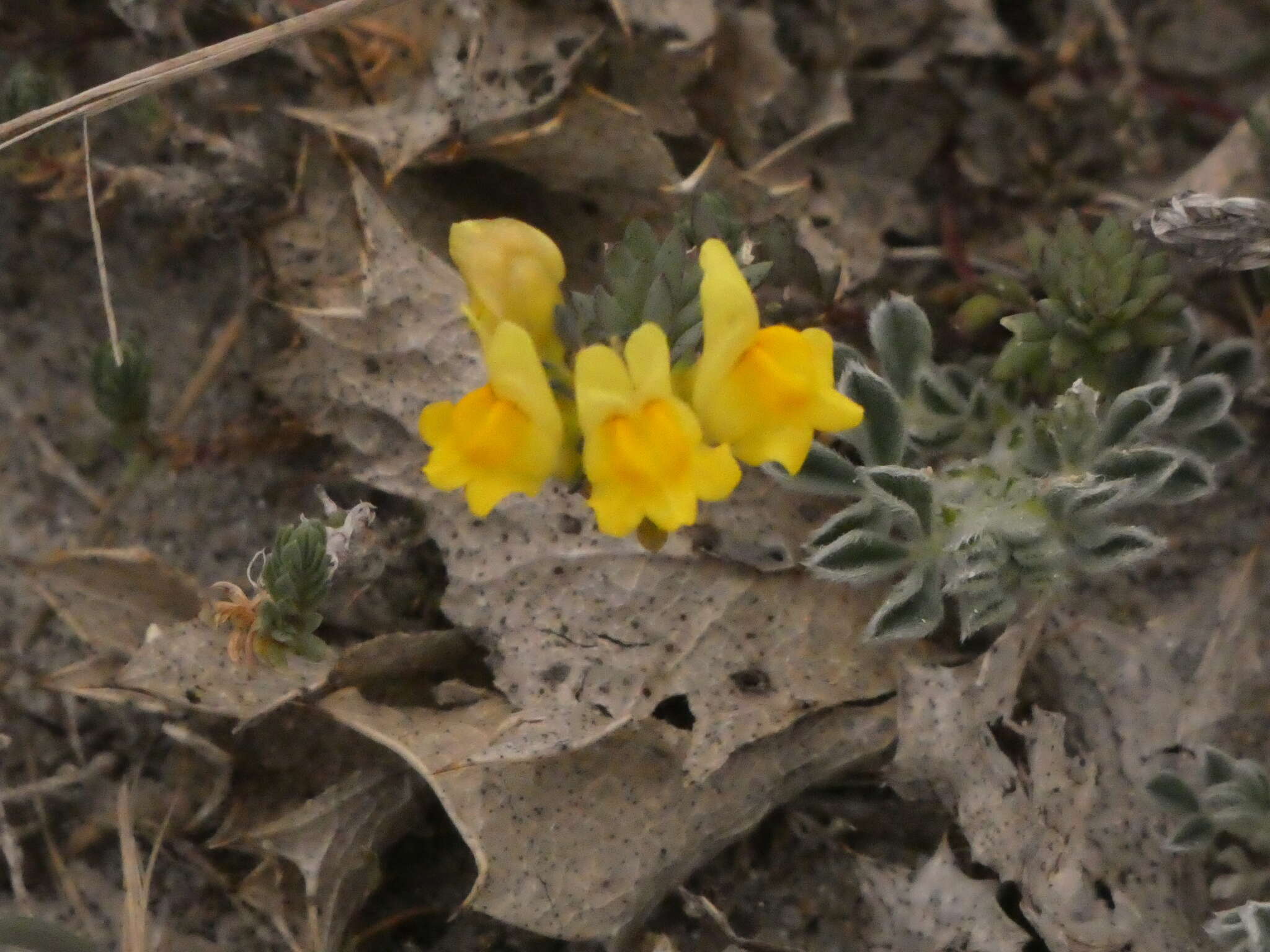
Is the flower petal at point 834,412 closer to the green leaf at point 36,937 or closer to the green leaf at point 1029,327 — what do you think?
the green leaf at point 1029,327

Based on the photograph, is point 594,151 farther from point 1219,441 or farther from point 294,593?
point 1219,441

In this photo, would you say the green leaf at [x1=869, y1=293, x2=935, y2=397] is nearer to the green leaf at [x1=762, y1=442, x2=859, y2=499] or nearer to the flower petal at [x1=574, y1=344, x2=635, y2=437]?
the green leaf at [x1=762, y1=442, x2=859, y2=499]

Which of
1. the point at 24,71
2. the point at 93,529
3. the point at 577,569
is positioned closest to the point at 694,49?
the point at 577,569

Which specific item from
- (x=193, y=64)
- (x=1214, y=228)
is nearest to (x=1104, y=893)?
(x=1214, y=228)

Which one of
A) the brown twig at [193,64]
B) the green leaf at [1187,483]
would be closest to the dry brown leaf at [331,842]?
the brown twig at [193,64]

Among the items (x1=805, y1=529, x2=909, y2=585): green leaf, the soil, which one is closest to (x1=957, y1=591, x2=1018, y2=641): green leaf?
(x1=805, y1=529, x2=909, y2=585): green leaf

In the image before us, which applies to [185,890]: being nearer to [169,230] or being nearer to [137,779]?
[137,779]
